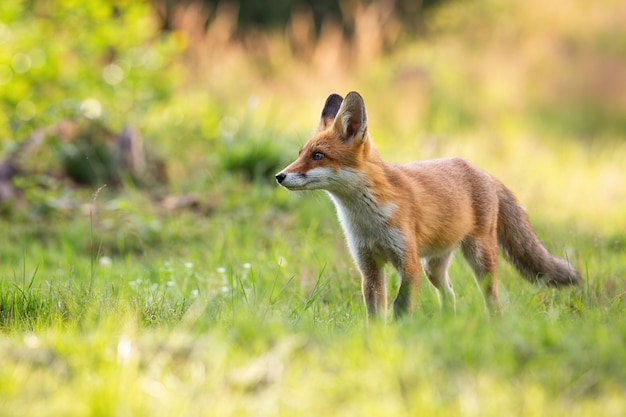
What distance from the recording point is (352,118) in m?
5.50

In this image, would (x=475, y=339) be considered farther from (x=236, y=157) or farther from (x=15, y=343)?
(x=236, y=157)

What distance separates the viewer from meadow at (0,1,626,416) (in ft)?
11.3

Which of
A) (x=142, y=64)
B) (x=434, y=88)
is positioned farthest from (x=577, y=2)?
(x=142, y=64)

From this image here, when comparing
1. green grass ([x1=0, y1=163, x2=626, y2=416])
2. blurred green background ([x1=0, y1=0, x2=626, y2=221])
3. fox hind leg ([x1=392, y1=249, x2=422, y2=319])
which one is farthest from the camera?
blurred green background ([x1=0, y1=0, x2=626, y2=221])

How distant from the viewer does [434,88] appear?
14.7 metres

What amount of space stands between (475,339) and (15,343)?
84.6 inches

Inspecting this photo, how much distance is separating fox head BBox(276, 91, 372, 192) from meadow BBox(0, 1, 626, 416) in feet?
2.34

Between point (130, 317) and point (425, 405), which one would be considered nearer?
point (425, 405)

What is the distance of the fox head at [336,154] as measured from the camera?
5.34 m

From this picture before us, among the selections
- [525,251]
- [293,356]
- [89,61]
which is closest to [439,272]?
[525,251]

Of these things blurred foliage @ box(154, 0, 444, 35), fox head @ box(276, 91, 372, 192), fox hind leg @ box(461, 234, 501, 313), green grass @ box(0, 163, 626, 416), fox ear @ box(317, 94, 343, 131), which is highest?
blurred foliage @ box(154, 0, 444, 35)

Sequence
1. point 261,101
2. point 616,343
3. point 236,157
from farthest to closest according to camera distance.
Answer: point 261,101 < point 236,157 < point 616,343

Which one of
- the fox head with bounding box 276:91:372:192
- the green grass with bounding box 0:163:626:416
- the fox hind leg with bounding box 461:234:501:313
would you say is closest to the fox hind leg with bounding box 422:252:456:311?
the fox hind leg with bounding box 461:234:501:313

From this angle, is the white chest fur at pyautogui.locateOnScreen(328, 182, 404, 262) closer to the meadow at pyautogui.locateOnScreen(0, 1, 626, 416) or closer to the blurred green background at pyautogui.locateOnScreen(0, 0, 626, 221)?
the meadow at pyautogui.locateOnScreen(0, 1, 626, 416)
